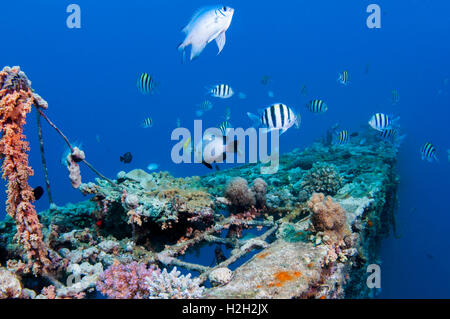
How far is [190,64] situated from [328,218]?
10749cm

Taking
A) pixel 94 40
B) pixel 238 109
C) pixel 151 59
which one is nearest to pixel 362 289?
pixel 238 109

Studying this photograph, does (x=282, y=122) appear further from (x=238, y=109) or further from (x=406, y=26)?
(x=406, y=26)

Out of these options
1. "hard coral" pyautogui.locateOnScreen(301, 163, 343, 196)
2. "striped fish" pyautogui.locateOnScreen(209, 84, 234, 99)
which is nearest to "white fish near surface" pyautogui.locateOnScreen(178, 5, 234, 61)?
"hard coral" pyautogui.locateOnScreen(301, 163, 343, 196)

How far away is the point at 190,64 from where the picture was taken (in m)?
102

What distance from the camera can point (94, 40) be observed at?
104062 millimetres

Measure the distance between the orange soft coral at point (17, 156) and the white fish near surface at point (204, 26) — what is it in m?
2.00

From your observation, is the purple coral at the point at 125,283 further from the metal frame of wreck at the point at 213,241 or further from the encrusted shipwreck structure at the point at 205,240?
the metal frame of wreck at the point at 213,241

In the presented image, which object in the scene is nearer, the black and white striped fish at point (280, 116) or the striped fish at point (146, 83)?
the black and white striped fish at point (280, 116)

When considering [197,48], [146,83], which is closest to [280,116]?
[197,48]

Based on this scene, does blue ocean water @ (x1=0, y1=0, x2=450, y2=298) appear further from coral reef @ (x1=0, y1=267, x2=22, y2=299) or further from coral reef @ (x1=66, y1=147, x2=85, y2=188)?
coral reef @ (x1=0, y1=267, x2=22, y2=299)

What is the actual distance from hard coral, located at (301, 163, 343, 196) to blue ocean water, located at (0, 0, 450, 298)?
57.8 metres

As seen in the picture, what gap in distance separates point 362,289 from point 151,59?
117971 mm

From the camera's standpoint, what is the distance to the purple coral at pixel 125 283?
105 inches

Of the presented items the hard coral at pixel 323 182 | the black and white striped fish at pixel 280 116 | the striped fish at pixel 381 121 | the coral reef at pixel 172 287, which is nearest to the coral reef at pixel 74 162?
the coral reef at pixel 172 287
